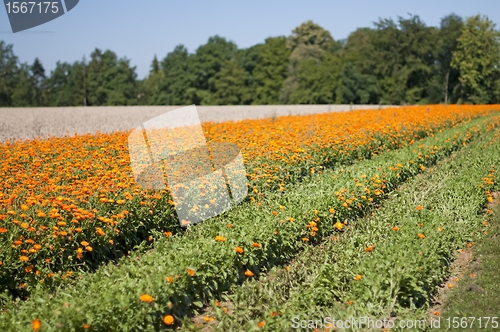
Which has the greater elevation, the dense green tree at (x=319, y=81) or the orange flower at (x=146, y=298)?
the dense green tree at (x=319, y=81)

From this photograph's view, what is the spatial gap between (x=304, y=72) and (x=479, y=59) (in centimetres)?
2090

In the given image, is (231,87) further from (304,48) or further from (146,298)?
(146,298)

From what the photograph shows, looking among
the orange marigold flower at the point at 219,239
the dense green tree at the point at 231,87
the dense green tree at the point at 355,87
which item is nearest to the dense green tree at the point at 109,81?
the dense green tree at the point at 231,87

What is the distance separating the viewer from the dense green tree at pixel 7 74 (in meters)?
60.4

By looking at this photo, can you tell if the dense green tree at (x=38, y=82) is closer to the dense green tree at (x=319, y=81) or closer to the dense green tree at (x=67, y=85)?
the dense green tree at (x=67, y=85)

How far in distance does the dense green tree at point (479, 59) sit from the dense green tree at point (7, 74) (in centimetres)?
5381

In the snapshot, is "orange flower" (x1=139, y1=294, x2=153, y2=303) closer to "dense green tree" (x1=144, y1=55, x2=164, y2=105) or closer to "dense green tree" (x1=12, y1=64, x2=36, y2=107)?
"dense green tree" (x1=12, y1=64, x2=36, y2=107)

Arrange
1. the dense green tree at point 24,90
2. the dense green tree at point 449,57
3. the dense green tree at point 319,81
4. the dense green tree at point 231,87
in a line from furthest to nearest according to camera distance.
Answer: the dense green tree at point 231,87 → the dense green tree at point 319,81 → the dense green tree at point 24,90 → the dense green tree at point 449,57

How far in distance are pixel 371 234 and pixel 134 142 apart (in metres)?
5.63

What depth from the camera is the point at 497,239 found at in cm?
716

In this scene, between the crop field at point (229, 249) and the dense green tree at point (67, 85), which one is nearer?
the crop field at point (229, 249)
